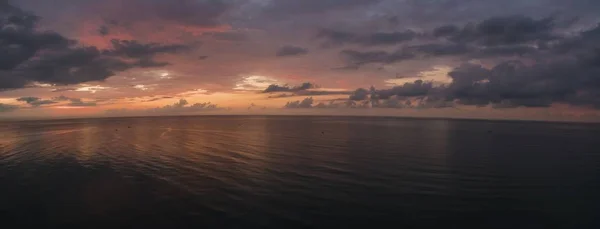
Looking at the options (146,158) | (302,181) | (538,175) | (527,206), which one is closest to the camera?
(527,206)

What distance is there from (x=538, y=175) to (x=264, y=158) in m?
30.1

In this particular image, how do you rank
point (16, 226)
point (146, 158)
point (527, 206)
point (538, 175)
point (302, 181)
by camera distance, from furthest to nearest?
point (146, 158)
point (538, 175)
point (302, 181)
point (527, 206)
point (16, 226)

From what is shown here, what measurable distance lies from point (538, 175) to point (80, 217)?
128 ft

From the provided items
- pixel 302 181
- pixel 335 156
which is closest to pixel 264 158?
pixel 335 156

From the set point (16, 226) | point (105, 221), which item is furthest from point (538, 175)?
point (16, 226)

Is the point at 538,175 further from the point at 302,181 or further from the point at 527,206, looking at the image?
the point at 302,181

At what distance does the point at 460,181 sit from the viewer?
28.7m

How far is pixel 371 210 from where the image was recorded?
2016cm

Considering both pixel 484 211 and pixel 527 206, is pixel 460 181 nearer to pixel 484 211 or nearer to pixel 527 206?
pixel 527 206

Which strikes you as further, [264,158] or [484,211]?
[264,158]

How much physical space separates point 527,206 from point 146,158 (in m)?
40.1

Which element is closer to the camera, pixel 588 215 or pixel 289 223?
pixel 289 223

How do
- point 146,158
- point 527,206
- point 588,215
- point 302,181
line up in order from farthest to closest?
point 146,158
point 302,181
point 527,206
point 588,215

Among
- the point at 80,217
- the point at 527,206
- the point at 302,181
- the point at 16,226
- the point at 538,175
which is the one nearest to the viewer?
the point at 16,226
